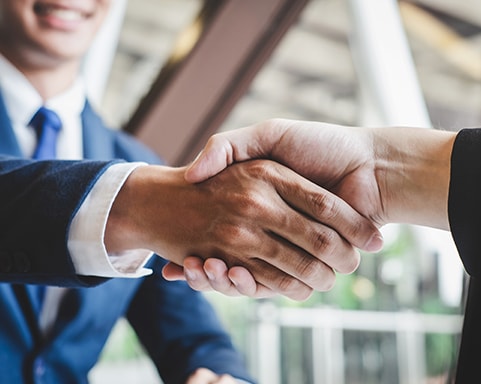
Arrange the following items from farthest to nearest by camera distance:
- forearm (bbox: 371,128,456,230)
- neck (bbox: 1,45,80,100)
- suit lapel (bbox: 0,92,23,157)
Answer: neck (bbox: 1,45,80,100), suit lapel (bbox: 0,92,23,157), forearm (bbox: 371,128,456,230)

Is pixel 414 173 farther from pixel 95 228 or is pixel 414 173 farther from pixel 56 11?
pixel 56 11

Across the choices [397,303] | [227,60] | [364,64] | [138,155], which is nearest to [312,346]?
[397,303]

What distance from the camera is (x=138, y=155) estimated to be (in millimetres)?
1332

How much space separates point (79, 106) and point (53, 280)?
502 millimetres

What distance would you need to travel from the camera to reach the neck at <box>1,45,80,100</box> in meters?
1.24

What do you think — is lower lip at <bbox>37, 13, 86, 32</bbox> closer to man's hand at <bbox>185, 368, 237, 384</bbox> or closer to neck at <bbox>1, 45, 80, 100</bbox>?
neck at <bbox>1, 45, 80, 100</bbox>

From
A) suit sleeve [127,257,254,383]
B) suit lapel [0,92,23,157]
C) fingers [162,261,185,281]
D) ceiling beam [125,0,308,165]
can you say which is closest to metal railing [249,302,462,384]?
ceiling beam [125,0,308,165]

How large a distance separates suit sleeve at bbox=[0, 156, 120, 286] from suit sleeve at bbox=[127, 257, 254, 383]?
12.6 inches

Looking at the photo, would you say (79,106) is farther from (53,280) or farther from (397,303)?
(397,303)

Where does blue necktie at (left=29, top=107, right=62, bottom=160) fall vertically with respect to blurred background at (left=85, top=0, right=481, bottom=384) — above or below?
above

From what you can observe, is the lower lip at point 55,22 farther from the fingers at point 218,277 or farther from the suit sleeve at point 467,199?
the suit sleeve at point 467,199

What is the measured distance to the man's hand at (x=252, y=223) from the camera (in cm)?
84

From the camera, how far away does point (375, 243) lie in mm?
846

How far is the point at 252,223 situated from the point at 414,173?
0.21m
